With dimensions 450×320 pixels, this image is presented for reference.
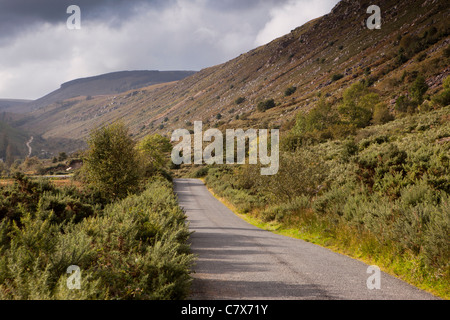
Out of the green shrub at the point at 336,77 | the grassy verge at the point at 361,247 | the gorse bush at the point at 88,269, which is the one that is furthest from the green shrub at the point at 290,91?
the gorse bush at the point at 88,269

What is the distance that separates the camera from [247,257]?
8.91m

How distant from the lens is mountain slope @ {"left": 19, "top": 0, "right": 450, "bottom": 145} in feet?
235

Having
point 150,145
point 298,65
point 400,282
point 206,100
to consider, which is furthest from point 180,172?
point 206,100

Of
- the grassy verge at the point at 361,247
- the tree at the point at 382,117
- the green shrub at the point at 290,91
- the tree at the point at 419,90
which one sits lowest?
the grassy verge at the point at 361,247

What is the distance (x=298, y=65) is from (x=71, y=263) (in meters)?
142

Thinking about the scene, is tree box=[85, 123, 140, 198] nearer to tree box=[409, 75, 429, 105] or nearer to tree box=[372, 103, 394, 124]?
tree box=[372, 103, 394, 124]

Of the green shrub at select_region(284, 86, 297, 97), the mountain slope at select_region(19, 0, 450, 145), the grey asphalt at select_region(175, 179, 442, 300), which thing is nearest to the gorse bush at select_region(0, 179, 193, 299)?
the grey asphalt at select_region(175, 179, 442, 300)

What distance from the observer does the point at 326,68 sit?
362 feet

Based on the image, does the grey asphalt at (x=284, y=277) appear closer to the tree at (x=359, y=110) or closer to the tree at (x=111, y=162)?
the tree at (x=111, y=162)

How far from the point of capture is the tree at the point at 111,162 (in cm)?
1869

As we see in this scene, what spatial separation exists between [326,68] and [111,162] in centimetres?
10944

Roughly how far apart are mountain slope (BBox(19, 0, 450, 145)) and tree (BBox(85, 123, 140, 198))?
178 feet

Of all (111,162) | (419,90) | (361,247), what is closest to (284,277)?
(361,247)

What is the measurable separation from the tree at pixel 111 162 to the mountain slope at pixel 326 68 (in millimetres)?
54184
